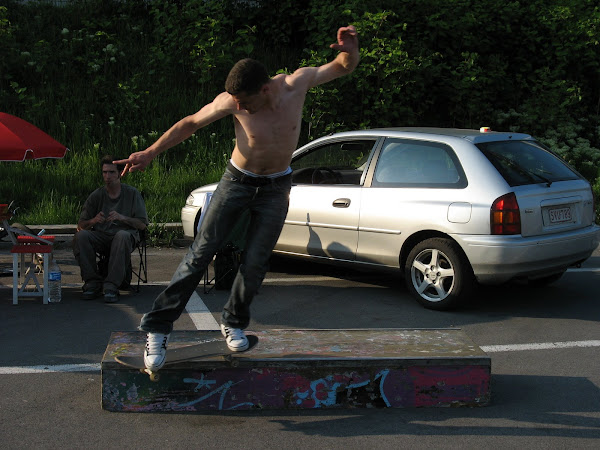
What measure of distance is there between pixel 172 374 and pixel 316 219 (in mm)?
3712

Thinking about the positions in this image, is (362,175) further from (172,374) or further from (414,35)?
(414,35)

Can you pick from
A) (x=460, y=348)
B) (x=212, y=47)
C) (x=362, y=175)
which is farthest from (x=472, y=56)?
(x=460, y=348)

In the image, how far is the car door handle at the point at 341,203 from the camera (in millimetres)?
8258

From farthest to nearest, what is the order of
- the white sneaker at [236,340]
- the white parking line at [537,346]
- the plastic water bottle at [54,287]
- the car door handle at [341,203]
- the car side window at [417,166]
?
the car door handle at [341,203]
the plastic water bottle at [54,287]
the car side window at [417,166]
the white parking line at [537,346]
the white sneaker at [236,340]

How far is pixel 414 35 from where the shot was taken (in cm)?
1622

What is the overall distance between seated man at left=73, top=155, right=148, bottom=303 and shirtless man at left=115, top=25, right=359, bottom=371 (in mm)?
3008

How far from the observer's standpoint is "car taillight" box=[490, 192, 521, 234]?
7.26 m

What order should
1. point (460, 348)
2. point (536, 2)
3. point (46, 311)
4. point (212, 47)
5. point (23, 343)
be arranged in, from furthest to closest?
point (536, 2)
point (212, 47)
point (46, 311)
point (23, 343)
point (460, 348)

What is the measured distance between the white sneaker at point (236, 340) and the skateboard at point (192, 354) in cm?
3

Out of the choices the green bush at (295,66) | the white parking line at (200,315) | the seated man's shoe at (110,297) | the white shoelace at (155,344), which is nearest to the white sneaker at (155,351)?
the white shoelace at (155,344)

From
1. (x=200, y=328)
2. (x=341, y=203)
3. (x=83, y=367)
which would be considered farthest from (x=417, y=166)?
(x=83, y=367)

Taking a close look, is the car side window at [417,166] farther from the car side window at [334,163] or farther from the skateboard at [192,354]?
the skateboard at [192,354]

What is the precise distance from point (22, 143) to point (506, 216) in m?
4.44

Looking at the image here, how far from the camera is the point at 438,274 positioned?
7.64 metres
